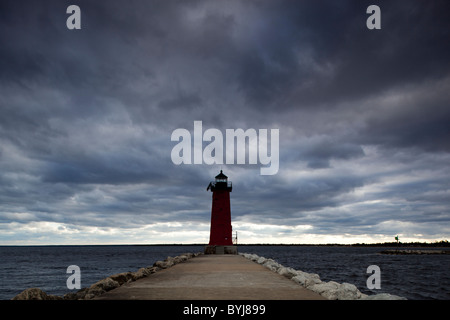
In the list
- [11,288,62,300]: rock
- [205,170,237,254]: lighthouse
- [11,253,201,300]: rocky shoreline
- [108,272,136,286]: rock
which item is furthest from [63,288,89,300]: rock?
[205,170,237,254]: lighthouse

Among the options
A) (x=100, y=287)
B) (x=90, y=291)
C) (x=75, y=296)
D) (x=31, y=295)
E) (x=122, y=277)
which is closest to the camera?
(x=31, y=295)

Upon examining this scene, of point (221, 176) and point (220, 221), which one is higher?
point (221, 176)

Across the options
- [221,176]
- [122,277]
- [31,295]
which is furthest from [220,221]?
[31,295]

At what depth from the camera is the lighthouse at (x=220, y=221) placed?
29.3 meters

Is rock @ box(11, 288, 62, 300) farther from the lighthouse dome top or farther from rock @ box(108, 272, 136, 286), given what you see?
the lighthouse dome top

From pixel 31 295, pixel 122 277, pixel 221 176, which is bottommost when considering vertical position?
pixel 122 277

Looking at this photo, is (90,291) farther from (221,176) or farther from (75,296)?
(221,176)

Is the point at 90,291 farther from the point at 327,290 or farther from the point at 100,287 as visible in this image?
the point at 327,290

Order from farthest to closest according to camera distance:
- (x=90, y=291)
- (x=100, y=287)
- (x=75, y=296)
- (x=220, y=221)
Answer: (x=220, y=221), (x=100, y=287), (x=90, y=291), (x=75, y=296)

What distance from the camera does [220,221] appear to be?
96.1 feet

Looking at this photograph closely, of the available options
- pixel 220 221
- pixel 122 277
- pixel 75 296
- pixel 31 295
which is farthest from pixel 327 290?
pixel 220 221

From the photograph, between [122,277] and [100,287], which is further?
[122,277]
